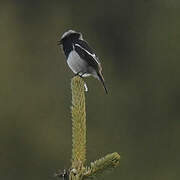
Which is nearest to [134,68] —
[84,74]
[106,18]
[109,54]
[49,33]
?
[109,54]

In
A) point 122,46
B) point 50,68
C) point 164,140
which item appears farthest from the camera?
point 122,46

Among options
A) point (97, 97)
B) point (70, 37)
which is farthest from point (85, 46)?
point (97, 97)

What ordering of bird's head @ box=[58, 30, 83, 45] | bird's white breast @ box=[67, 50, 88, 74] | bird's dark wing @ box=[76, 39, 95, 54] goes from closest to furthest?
bird's white breast @ box=[67, 50, 88, 74], bird's dark wing @ box=[76, 39, 95, 54], bird's head @ box=[58, 30, 83, 45]

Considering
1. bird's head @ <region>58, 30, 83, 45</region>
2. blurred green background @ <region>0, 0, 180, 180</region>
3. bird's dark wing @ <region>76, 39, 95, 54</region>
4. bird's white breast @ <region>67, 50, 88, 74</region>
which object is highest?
blurred green background @ <region>0, 0, 180, 180</region>

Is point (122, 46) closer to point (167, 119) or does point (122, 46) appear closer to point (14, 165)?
point (167, 119)

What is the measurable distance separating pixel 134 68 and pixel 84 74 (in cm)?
1036

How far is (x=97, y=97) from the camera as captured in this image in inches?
Result: 539

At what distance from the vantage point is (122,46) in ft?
56.1

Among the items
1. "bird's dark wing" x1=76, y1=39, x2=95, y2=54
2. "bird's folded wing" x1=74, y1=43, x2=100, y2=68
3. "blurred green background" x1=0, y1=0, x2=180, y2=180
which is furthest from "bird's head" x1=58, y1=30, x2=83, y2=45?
"blurred green background" x1=0, y1=0, x2=180, y2=180

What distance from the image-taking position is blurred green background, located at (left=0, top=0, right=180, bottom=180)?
13.1 metres

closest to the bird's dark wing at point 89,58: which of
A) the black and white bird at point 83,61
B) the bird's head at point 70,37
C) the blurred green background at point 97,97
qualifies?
the black and white bird at point 83,61

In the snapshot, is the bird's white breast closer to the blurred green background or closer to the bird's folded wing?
the bird's folded wing

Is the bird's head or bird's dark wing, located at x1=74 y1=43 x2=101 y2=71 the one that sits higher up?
the bird's head

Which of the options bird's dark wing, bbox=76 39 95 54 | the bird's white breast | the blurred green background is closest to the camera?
the bird's white breast
